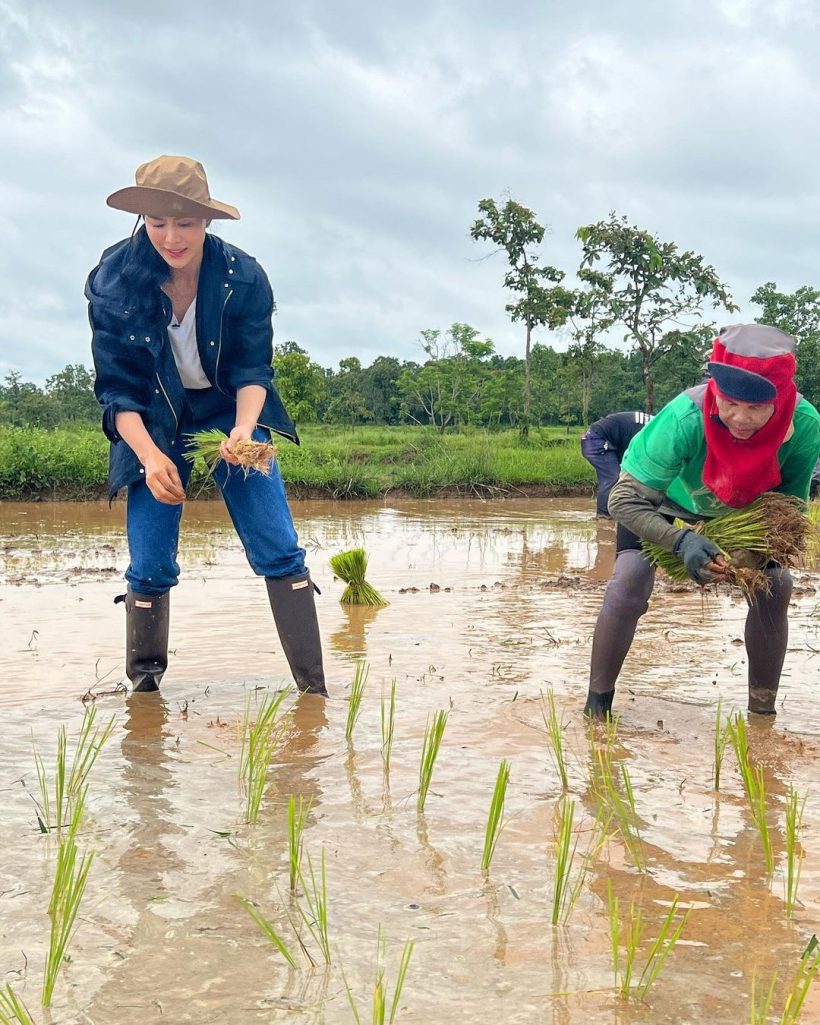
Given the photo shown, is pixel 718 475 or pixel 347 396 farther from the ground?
pixel 347 396

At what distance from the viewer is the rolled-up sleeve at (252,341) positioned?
3.65m

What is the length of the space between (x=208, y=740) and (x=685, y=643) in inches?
105

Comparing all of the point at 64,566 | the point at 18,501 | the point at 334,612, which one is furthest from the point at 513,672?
the point at 18,501

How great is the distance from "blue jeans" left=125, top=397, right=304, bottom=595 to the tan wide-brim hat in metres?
0.76

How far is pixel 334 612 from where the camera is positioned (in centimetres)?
585

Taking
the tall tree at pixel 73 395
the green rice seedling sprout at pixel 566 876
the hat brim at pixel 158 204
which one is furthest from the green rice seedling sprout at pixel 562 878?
the tall tree at pixel 73 395

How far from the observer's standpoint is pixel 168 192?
3.34 m

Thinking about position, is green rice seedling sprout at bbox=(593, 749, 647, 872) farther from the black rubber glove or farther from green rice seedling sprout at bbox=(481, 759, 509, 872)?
the black rubber glove

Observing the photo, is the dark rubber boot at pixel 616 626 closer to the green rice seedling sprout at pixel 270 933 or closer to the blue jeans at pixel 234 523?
the blue jeans at pixel 234 523

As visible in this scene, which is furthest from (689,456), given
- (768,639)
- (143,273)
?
(143,273)

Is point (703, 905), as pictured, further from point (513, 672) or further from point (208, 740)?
point (513, 672)

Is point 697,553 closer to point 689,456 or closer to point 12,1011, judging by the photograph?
point 689,456

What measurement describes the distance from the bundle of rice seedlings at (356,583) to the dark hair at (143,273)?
8.90 ft

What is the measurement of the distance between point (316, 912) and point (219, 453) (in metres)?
1.83
